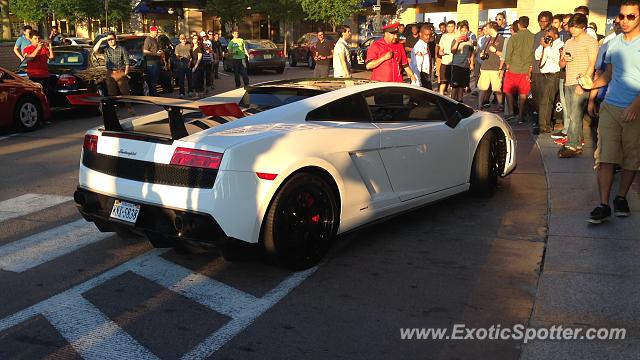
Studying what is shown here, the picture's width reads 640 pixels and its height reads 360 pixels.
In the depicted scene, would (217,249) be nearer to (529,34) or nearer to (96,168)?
(96,168)

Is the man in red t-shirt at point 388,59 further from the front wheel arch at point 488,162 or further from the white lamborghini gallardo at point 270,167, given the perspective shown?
the white lamborghini gallardo at point 270,167

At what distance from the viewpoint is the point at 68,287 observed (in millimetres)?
4727

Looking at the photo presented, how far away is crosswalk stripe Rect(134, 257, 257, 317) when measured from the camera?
4.37m

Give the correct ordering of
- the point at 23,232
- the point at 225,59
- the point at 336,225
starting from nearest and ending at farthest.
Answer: the point at 336,225, the point at 23,232, the point at 225,59

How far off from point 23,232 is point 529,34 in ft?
29.2

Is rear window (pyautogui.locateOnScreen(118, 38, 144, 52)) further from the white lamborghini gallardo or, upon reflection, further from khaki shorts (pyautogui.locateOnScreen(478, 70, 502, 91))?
the white lamborghini gallardo

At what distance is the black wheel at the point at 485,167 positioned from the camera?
674cm

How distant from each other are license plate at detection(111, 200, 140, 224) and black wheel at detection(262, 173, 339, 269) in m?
0.94

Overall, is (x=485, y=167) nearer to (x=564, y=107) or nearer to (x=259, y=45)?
(x=564, y=107)

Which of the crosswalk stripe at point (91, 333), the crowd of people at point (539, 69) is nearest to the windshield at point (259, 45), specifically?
the crowd of people at point (539, 69)

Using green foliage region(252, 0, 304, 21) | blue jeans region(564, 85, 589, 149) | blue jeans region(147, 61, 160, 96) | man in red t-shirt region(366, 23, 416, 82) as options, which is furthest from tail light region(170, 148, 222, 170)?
green foliage region(252, 0, 304, 21)

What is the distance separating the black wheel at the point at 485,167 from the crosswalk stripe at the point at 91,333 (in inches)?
154

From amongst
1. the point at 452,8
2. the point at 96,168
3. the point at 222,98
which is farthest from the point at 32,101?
the point at 452,8

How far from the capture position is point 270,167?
453cm
